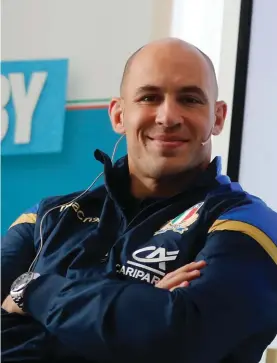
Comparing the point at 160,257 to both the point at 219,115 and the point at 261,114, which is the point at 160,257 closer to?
the point at 219,115

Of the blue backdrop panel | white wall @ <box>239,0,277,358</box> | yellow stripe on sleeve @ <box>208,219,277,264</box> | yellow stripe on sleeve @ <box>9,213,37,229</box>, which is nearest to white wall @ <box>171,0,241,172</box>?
white wall @ <box>239,0,277,358</box>

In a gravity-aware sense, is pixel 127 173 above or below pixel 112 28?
below

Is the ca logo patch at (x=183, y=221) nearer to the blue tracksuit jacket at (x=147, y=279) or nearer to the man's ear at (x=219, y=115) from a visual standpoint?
the blue tracksuit jacket at (x=147, y=279)

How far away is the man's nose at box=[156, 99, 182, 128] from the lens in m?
1.47

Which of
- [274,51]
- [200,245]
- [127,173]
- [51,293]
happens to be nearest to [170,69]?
[127,173]

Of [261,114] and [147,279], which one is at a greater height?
[261,114]

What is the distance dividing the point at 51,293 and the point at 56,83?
3.84 feet

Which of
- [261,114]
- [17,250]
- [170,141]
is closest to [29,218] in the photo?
[17,250]

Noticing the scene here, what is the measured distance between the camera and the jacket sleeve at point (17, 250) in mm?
1512

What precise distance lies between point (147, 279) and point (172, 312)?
175mm

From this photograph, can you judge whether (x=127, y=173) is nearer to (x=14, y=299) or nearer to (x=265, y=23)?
(x=14, y=299)

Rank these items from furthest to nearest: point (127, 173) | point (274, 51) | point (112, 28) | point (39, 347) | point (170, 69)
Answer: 1. point (112, 28)
2. point (274, 51)
3. point (127, 173)
4. point (170, 69)
5. point (39, 347)

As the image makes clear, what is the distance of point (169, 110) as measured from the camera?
1475mm

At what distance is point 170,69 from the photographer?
A: 1.51m
